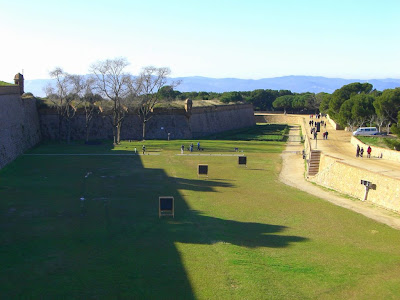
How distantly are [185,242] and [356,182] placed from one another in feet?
47.9

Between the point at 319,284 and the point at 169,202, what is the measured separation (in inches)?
339

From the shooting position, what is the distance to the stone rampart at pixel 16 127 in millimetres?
37531

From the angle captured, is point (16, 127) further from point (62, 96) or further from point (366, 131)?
point (366, 131)

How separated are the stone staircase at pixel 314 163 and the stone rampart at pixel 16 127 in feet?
77.2

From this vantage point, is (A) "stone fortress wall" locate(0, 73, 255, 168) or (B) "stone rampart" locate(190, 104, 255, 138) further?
(B) "stone rampart" locate(190, 104, 255, 138)

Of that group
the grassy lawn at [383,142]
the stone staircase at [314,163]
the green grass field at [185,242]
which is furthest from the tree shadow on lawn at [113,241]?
the grassy lawn at [383,142]

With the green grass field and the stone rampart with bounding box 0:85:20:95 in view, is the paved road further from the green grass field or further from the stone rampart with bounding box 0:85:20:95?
the stone rampart with bounding box 0:85:20:95

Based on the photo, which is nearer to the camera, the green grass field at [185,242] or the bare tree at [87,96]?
the green grass field at [185,242]

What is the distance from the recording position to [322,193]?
27594 millimetres

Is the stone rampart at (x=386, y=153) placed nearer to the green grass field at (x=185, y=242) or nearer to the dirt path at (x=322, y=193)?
the dirt path at (x=322, y=193)

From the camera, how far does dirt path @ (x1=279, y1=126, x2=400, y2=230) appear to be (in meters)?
21.8

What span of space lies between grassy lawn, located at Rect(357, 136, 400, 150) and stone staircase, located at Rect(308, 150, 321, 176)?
7934mm

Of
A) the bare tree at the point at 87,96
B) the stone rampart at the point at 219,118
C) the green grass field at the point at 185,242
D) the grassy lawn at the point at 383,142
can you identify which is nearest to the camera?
the green grass field at the point at 185,242

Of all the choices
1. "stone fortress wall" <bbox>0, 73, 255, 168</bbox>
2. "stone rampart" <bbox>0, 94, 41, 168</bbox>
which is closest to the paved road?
"stone fortress wall" <bbox>0, 73, 255, 168</bbox>
